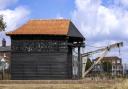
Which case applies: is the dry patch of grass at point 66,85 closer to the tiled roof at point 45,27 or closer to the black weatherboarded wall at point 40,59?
the black weatherboarded wall at point 40,59

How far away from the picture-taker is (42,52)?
198 feet

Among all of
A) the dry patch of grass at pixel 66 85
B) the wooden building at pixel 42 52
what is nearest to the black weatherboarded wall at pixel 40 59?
the wooden building at pixel 42 52

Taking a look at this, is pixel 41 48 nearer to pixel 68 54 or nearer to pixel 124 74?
pixel 68 54

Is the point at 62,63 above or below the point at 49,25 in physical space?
below

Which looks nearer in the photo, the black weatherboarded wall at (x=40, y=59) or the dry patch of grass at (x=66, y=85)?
the dry patch of grass at (x=66, y=85)

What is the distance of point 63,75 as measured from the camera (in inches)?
2389

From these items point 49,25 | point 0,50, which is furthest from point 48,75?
point 0,50

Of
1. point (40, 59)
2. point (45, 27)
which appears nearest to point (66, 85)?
point (40, 59)

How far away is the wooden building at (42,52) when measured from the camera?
60094 millimetres

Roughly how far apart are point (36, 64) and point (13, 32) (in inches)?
218

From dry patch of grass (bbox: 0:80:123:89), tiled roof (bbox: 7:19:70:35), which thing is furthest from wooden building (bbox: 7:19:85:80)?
dry patch of grass (bbox: 0:80:123:89)

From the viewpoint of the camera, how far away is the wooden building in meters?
60.1

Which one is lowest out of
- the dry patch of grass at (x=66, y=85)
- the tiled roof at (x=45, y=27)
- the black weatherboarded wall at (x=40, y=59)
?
the dry patch of grass at (x=66, y=85)

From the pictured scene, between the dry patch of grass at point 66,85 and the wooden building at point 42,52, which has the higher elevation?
the wooden building at point 42,52
